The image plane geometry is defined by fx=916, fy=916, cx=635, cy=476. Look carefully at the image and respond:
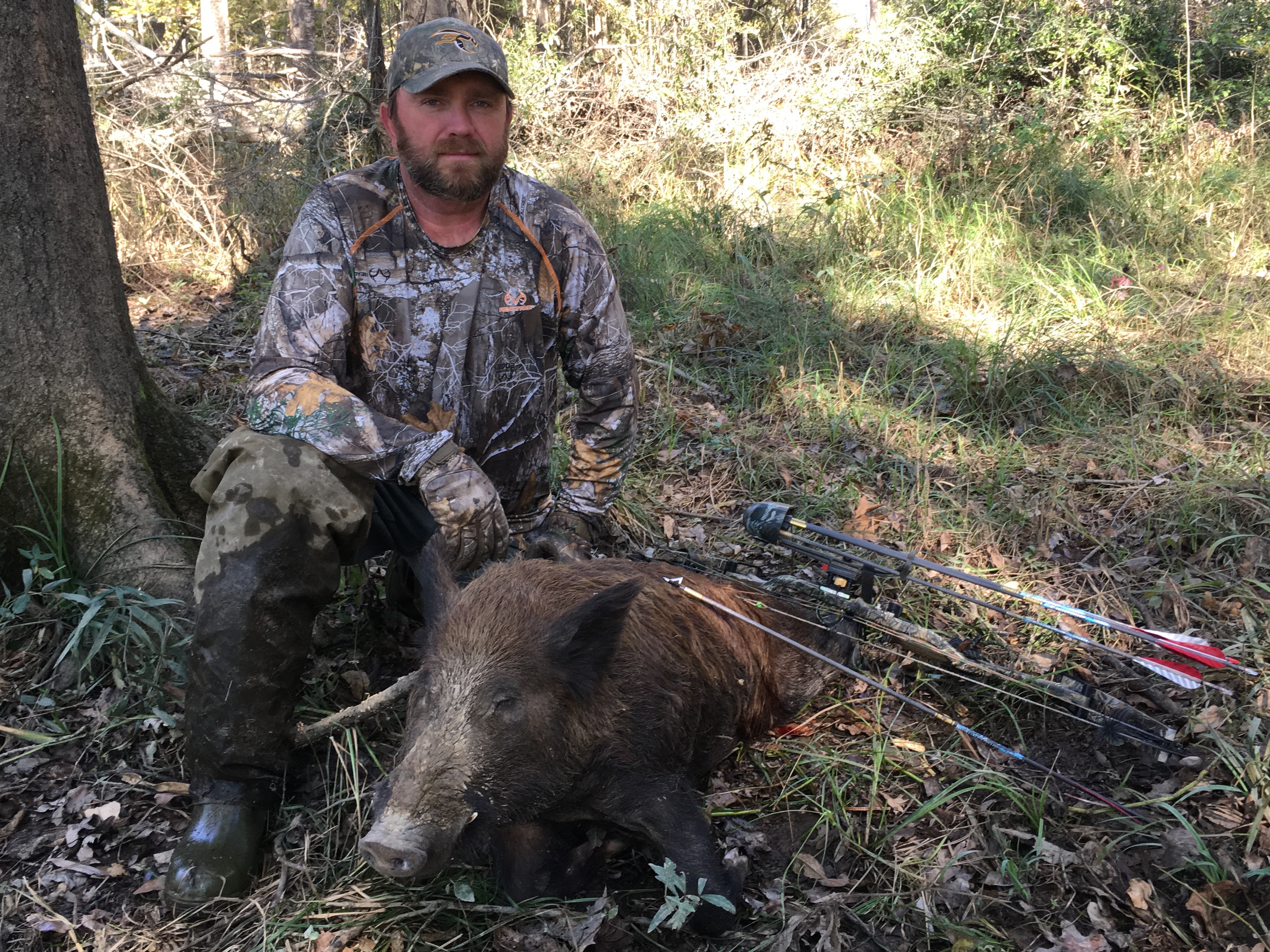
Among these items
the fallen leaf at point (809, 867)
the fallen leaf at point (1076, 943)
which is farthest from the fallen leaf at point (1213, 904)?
the fallen leaf at point (809, 867)

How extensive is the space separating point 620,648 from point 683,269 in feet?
16.4

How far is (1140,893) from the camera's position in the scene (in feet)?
8.09

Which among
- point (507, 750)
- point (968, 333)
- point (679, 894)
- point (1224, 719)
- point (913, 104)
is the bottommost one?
point (679, 894)

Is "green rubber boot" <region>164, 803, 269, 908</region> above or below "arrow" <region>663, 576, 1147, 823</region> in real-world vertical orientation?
below

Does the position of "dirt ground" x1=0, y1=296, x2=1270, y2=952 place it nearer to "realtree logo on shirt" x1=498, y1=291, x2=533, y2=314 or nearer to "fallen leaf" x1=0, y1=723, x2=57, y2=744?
"fallen leaf" x1=0, y1=723, x2=57, y2=744

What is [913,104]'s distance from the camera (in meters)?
9.31

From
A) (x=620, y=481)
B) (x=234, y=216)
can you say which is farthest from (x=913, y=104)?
(x=620, y=481)

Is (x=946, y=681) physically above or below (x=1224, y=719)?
below

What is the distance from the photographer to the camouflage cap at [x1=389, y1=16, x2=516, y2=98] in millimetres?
3213

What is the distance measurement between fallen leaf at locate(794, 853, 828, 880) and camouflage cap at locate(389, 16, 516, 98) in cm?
268

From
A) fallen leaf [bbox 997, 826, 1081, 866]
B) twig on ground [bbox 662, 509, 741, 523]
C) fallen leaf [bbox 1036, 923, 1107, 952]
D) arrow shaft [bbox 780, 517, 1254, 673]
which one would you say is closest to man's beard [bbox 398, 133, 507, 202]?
arrow shaft [bbox 780, 517, 1254, 673]

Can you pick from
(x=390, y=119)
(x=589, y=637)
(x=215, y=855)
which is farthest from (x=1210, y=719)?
(x=390, y=119)

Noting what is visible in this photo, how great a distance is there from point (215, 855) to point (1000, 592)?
104 inches

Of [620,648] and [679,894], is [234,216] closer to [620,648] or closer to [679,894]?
[620,648]
